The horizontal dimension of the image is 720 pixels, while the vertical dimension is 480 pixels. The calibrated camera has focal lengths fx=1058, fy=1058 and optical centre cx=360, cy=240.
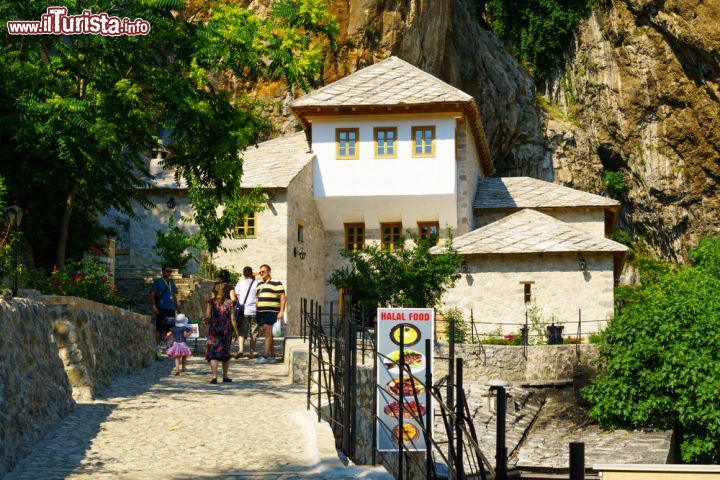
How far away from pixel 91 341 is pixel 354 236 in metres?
21.4

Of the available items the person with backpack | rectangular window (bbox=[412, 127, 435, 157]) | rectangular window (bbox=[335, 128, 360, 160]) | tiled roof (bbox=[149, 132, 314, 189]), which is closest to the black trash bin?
rectangular window (bbox=[412, 127, 435, 157])

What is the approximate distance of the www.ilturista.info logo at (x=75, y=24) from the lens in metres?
17.0

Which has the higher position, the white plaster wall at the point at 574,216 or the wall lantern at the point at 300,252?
the white plaster wall at the point at 574,216

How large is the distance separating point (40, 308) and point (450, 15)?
3607 centimetres

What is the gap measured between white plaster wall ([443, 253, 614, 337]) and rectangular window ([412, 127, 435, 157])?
4211 mm

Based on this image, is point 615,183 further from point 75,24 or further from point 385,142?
point 75,24

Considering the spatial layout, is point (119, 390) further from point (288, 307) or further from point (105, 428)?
point (288, 307)

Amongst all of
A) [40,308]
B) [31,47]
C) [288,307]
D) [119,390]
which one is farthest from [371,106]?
[40,308]

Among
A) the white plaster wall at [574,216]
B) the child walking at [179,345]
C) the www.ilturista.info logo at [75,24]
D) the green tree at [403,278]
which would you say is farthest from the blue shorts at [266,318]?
the white plaster wall at [574,216]

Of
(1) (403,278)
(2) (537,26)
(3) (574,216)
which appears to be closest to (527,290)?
(1) (403,278)

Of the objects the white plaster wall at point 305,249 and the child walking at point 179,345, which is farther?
the white plaster wall at point 305,249

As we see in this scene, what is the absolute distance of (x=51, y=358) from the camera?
40.5 ft

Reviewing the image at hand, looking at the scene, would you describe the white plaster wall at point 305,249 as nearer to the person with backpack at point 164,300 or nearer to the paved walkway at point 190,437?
the person with backpack at point 164,300

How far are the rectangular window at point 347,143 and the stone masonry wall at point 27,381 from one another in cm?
2175
